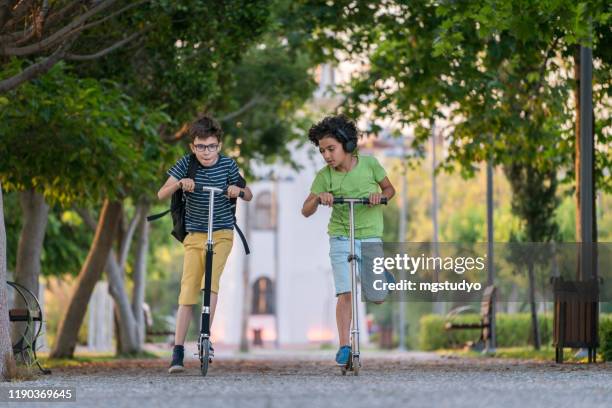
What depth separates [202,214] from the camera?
12.2m

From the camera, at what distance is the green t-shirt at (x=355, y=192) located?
12.1m

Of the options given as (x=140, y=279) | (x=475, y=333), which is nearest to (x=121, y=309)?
(x=140, y=279)

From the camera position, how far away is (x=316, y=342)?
75.7m

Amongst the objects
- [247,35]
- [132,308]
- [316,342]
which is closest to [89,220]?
[132,308]

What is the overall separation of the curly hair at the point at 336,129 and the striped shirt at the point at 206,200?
733mm

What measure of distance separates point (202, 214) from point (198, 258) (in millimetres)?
350

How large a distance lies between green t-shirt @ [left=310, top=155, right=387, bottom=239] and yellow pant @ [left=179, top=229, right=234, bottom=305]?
806mm

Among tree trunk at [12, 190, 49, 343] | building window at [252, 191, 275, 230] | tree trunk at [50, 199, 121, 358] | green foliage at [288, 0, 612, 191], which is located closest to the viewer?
green foliage at [288, 0, 612, 191]

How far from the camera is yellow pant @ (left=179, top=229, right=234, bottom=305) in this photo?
12.1 metres

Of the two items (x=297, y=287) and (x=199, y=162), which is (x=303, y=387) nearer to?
(x=199, y=162)

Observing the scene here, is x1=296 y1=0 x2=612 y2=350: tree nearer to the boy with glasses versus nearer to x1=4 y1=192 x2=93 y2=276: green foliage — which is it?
the boy with glasses

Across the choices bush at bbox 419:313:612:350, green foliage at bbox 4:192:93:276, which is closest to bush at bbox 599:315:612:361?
bush at bbox 419:313:612:350

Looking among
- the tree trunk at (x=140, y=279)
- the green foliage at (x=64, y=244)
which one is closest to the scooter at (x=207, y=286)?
the tree trunk at (x=140, y=279)

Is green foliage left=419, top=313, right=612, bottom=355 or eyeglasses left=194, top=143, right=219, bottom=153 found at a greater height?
eyeglasses left=194, top=143, right=219, bottom=153
